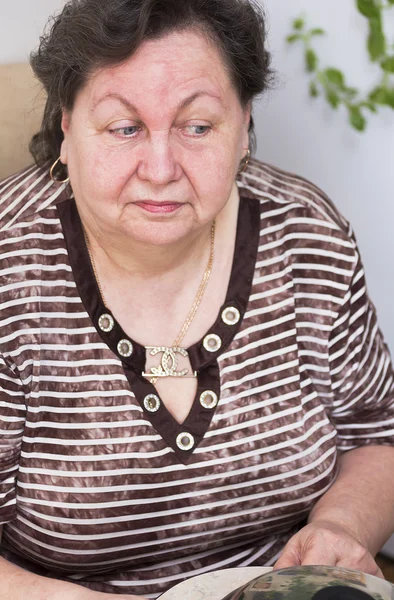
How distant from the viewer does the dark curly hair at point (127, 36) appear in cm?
118

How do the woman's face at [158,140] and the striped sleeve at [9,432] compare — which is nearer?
the woman's face at [158,140]

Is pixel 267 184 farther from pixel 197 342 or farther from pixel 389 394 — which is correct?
pixel 389 394

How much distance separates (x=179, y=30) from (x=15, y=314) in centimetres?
46

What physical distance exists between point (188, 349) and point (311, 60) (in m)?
0.89

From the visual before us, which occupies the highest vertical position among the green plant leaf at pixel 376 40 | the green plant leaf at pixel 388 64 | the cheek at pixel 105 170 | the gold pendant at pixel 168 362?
the green plant leaf at pixel 376 40

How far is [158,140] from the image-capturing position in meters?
1.21

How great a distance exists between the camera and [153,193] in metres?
1.23

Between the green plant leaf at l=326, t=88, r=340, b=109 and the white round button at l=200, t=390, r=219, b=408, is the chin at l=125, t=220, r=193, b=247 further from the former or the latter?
the green plant leaf at l=326, t=88, r=340, b=109

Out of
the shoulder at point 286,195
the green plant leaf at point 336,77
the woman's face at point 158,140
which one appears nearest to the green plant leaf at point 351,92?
the green plant leaf at point 336,77

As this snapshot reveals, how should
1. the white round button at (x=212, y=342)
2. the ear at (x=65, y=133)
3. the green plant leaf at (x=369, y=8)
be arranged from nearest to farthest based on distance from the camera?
the ear at (x=65, y=133) → the white round button at (x=212, y=342) → the green plant leaf at (x=369, y=8)

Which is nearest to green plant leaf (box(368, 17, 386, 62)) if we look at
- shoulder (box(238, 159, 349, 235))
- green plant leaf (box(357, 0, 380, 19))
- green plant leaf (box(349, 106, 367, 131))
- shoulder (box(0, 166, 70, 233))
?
green plant leaf (box(357, 0, 380, 19))

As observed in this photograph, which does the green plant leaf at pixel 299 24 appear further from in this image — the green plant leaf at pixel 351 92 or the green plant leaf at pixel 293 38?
the green plant leaf at pixel 351 92

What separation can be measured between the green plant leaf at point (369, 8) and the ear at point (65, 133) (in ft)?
2.78

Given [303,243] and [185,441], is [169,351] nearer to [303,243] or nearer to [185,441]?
[185,441]
